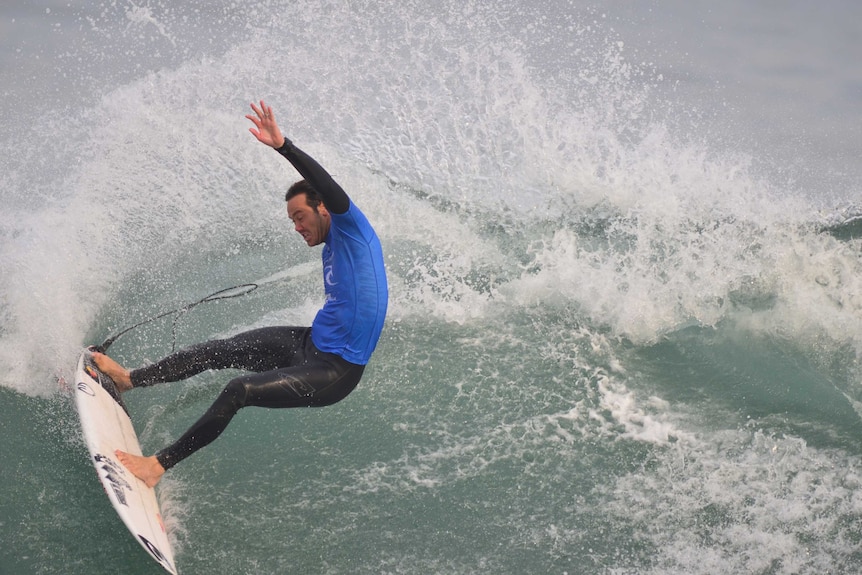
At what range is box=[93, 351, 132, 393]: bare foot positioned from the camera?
434cm

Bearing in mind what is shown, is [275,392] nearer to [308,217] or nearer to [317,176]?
[308,217]

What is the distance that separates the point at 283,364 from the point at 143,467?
894 millimetres

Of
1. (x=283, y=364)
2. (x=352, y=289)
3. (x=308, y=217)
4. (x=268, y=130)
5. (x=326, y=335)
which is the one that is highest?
(x=268, y=130)

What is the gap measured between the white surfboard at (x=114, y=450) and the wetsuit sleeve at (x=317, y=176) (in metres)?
1.55

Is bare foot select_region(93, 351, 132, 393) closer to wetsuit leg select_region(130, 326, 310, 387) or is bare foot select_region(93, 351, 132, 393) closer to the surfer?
wetsuit leg select_region(130, 326, 310, 387)

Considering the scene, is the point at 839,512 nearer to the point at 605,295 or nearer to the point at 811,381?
the point at 811,381

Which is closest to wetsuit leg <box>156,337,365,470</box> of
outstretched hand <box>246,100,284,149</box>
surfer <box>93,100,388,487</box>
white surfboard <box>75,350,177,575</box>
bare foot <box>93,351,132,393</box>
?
surfer <box>93,100,388,487</box>

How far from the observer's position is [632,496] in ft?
13.6

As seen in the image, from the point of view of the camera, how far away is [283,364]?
4.34m

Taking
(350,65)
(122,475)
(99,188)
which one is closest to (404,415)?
(122,475)

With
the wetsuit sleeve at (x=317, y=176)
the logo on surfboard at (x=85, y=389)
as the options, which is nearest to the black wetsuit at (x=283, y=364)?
the wetsuit sleeve at (x=317, y=176)

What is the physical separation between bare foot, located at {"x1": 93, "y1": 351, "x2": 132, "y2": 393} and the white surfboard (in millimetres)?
26

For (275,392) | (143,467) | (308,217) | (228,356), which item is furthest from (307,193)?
(143,467)

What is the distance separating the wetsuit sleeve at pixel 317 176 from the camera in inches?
139
